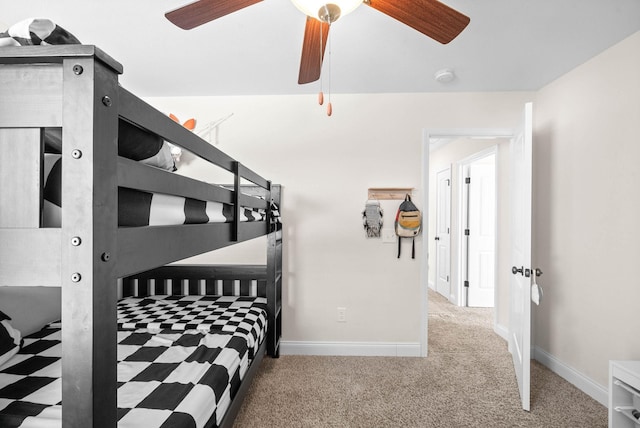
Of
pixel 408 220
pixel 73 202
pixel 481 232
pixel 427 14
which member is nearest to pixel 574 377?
pixel 408 220

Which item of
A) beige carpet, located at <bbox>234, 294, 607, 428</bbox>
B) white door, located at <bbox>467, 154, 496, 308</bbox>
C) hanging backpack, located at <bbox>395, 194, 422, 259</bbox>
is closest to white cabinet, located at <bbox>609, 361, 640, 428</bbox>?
beige carpet, located at <bbox>234, 294, 607, 428</bbox>

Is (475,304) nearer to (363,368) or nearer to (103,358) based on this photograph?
(363,368)

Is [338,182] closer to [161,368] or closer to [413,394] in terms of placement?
[413,394]

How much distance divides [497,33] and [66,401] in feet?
8.16

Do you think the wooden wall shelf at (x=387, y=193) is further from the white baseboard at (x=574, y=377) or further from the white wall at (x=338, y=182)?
the white baseboard at (x=574, y=377)

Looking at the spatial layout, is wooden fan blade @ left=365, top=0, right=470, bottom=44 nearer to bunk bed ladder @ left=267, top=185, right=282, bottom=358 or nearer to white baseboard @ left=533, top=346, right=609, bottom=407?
bunk bed ladder @ left=267, top=185, right=282, bottom=358

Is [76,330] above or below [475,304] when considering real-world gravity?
above

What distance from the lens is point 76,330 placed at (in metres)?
0.57

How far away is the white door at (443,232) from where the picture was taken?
466cm

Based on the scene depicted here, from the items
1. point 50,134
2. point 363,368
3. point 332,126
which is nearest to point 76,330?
point 50,134

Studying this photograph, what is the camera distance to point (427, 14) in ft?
4.02

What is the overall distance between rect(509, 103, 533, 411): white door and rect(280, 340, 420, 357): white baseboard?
80cm

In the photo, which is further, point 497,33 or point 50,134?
point 497,33

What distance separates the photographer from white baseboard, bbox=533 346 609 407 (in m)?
2.09
